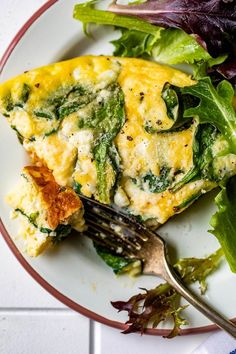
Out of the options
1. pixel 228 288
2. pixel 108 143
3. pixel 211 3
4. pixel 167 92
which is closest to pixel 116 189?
pixel 108 143

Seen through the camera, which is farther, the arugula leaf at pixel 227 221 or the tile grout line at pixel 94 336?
the tile grout line at pixel 94 336

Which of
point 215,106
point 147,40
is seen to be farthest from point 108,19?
point 215,106

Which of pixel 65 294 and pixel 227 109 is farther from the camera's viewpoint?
pixel 65 294

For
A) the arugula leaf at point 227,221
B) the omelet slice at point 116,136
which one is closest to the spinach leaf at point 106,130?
the omelet slice at point 116,136

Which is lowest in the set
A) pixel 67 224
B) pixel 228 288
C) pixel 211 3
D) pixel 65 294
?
pixel 228 288

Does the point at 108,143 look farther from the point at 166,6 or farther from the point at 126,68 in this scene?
the point at 166,6

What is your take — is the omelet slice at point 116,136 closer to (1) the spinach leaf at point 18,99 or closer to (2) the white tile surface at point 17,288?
(1) the spinach leaf at point 18,99
